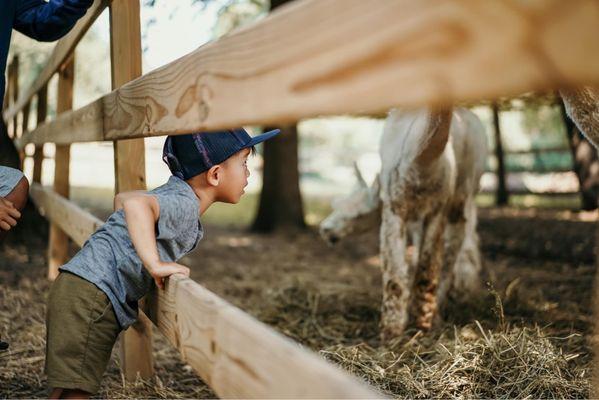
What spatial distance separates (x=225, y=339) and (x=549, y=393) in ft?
5.86

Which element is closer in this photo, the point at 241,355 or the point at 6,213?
the point at 241,355

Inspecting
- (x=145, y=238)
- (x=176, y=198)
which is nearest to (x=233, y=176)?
(x=176, y=198)

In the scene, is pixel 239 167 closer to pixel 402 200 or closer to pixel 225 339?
pixel 225 339

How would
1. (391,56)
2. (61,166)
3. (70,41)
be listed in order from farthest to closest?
1. (61,166)
2. (70,41)
3. (391,56)

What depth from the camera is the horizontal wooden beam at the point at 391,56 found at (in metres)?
0.73

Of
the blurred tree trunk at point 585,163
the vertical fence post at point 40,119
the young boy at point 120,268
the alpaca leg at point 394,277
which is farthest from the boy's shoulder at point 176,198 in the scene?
the blurred tree trunk at point 585,163

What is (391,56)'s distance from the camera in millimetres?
862

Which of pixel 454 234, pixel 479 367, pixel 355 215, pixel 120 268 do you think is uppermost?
pixel 120 268

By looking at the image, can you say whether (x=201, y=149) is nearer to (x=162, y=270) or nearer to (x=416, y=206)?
(x=162, y=270)

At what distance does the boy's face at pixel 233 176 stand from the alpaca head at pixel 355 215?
2954mm

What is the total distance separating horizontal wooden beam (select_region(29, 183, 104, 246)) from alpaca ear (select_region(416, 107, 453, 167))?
173cm

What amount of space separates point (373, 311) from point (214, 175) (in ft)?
8.43

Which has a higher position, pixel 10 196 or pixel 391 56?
pixel 391 56

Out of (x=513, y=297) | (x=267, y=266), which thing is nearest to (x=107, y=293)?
(x=513, y=297)
